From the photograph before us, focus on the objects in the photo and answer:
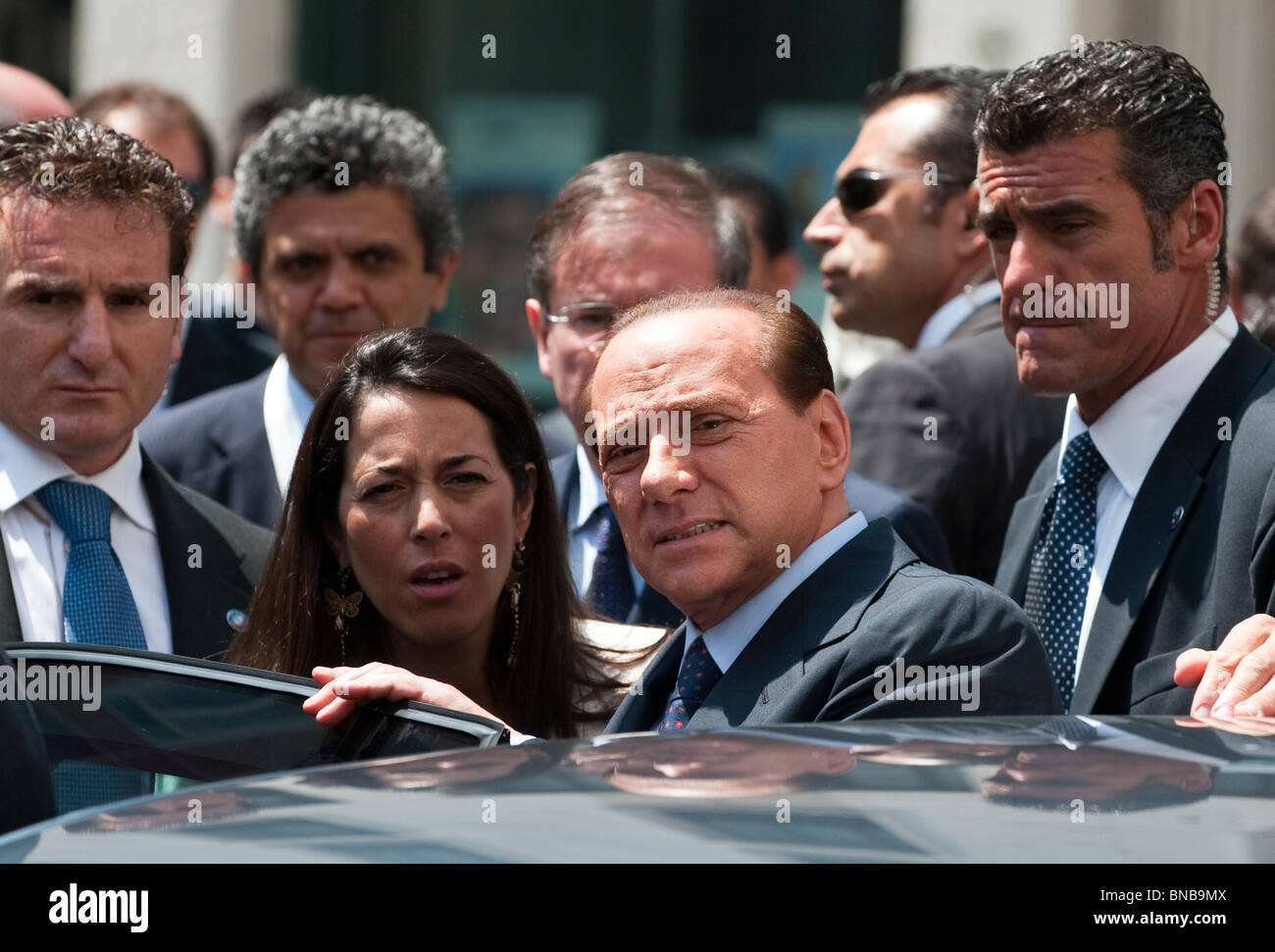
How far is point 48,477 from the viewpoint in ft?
12.3

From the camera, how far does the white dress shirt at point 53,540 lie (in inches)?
143

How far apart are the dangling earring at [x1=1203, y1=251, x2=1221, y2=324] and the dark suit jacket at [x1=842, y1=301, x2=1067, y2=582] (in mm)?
922

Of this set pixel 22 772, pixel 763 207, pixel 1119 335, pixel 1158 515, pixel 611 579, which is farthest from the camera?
pixel 763 207

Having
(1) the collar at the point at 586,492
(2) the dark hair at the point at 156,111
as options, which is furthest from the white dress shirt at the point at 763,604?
(2) the dark hair at the point at 156,111

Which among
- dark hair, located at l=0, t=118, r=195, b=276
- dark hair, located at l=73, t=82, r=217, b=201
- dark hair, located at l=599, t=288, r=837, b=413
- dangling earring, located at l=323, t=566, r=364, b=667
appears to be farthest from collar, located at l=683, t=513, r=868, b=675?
dark hair, located at l=73, t=82, r=217, b=201

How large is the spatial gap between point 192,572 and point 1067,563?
6.05 ft

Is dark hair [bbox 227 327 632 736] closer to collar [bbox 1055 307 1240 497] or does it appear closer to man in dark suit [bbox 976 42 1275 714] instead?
man in dark suit [bbox 976 42 1275 714]

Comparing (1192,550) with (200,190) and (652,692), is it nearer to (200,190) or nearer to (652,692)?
(652,692)

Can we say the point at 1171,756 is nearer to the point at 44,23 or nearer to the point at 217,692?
the point at 217,692

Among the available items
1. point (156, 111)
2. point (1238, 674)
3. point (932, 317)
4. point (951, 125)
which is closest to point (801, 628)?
point (1238, 674)

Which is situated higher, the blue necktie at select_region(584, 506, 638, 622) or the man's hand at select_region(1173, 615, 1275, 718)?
the man's hand at select_region(1173, 615, 1275, 718)

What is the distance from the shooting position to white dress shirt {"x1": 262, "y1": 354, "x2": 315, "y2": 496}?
4855mm

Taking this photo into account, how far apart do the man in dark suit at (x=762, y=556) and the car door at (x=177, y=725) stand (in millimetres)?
304
